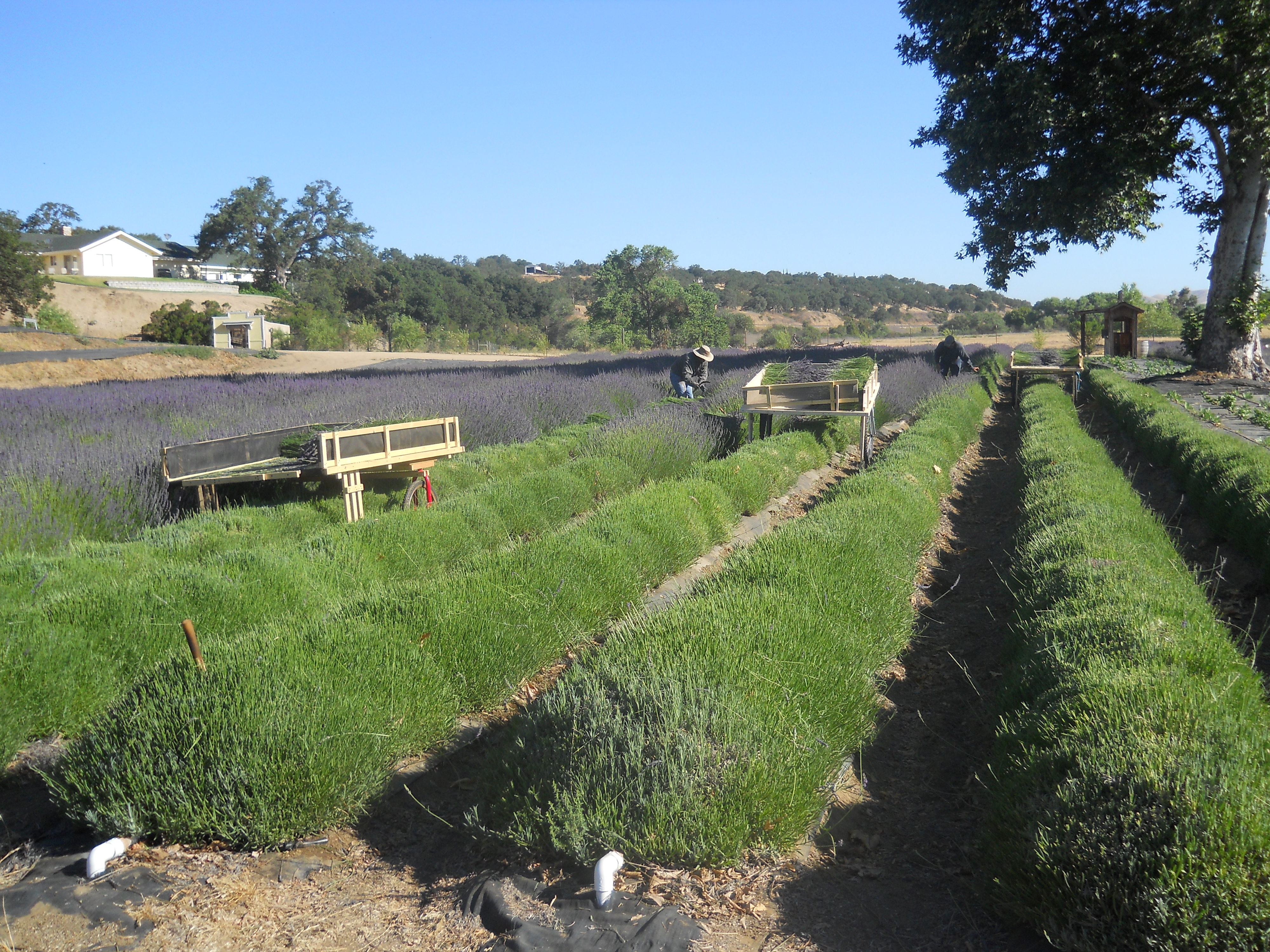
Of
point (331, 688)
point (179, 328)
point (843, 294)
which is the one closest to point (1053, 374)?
point (331, 688)

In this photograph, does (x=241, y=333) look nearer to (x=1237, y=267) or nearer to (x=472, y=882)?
(x=1237, y=267)

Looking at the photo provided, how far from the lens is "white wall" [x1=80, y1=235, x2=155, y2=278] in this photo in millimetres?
75188

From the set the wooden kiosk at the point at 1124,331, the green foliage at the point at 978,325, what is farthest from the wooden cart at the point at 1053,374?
the green foliage at the point at 978,325

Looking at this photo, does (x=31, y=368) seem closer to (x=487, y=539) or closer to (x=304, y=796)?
(x=487, y=539)

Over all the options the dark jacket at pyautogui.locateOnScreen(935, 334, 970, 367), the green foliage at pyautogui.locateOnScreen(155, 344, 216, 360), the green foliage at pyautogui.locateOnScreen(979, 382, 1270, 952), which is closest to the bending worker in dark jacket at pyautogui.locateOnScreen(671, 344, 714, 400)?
the dark jacket at pyautogui.locateOnScreen(935, 334, 970, 367)

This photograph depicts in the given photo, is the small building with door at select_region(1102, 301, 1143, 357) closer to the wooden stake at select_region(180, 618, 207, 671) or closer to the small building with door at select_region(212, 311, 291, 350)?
the wooden stake at select_region(180, 618, 207, 671)

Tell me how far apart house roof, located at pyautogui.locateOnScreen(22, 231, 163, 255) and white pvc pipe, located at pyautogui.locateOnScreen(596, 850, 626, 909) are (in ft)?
273

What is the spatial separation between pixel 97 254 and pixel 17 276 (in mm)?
40929

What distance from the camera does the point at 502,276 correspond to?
81.6 m

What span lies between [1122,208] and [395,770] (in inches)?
870

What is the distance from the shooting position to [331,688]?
354cm

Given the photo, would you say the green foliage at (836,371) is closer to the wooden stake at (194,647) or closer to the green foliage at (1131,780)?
the green foliage at (1131,780)

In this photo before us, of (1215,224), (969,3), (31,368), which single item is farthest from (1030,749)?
(31,368)

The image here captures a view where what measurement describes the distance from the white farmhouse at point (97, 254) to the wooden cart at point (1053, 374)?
227ft
